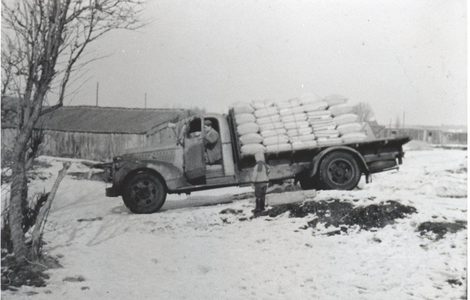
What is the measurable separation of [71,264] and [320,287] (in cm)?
272

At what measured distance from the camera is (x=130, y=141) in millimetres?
6637

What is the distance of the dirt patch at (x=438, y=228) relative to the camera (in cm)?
495

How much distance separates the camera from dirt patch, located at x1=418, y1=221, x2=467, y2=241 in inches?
195

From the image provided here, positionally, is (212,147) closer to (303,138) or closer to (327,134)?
(303,138)

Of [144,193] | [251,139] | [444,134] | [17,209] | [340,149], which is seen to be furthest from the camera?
[444,134]

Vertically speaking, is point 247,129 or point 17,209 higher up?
point 247,129

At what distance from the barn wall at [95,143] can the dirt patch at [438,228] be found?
4378mm

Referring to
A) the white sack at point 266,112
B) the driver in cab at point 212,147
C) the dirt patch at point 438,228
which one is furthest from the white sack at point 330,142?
the dirt patch at point 438,228

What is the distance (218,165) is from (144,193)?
141 centimetres

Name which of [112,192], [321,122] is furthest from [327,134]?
[112,192]

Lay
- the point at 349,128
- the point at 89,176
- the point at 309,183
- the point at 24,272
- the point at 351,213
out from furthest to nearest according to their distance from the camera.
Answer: the point at 309,183 → the point at 349,128 → the point at 89,176 → the point at 351,213 → the point at 24,272

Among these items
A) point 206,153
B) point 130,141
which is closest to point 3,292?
point 130,141

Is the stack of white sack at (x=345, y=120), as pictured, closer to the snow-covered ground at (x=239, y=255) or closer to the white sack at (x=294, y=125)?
the white sack at (x=294, y=125)

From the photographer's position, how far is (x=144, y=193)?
22.6 ft
